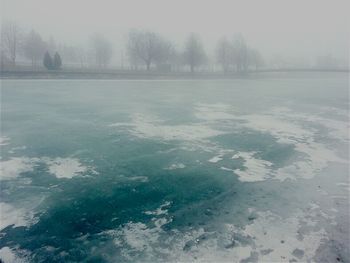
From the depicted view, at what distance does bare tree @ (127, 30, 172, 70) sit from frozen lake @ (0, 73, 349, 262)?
65.7m

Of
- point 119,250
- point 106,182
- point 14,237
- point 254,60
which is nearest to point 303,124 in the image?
point 106,182

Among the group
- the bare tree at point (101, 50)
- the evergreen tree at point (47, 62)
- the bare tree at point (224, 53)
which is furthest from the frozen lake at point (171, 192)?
the bare tree at point (224, 53)

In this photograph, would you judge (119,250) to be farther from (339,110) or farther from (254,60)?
(254,60)

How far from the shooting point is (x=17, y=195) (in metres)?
11.7

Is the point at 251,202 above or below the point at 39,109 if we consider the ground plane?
below

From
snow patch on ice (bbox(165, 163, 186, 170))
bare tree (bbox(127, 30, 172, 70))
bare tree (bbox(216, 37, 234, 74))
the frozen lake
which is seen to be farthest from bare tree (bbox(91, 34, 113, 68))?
snow patch on ice (bbox(165, 163, 186, 170))

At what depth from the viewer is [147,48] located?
287 feet

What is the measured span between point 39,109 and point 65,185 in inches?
796

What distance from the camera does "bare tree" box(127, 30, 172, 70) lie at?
286 ft

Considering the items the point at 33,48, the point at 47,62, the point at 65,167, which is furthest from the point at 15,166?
the point at 33,48

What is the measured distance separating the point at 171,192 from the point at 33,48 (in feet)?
260

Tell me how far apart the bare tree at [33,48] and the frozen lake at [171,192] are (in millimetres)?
61371

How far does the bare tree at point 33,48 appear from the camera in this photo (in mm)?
78062

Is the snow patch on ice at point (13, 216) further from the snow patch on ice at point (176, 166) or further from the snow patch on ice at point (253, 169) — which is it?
the snow patch on ice at point (253, 169)
